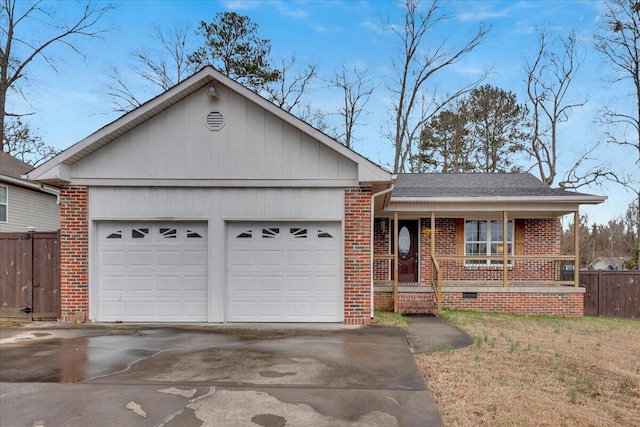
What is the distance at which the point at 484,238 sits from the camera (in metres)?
14.2

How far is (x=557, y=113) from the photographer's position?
79.8 feet

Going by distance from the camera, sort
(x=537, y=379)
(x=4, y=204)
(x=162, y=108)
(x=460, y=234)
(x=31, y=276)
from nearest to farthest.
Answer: (x=537, y=379) → (x=162, y=108) → (x=31, y=276) → (x=460, y=234) → (x=4, y=204)

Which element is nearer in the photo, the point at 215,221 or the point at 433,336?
the point at 433,336

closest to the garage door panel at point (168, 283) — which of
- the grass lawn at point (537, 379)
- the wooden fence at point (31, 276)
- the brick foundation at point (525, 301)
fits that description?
the wooden fence at point (31, 276)

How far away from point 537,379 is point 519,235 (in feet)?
31.0

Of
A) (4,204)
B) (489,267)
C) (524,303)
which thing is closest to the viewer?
(524,303)

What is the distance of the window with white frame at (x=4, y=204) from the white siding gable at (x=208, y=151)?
8.54m

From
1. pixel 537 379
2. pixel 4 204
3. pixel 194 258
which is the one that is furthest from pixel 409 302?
pixel 4 204

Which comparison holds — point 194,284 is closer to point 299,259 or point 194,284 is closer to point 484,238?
point 299,259

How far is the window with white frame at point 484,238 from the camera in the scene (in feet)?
46.3

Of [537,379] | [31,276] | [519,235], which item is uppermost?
[519,235]

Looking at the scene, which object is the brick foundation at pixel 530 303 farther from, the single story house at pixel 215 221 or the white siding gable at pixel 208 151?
the white siding gable at pixel 208 151

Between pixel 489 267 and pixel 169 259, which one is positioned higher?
pixel 169 259

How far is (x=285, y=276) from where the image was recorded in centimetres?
905
